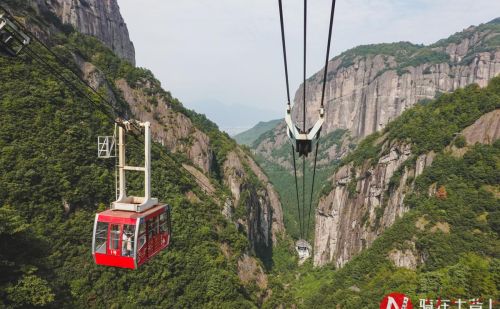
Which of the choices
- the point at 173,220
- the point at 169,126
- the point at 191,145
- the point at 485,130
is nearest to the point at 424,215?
the point at 485,130

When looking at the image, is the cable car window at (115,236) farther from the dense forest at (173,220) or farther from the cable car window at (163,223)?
the dense forest at (173,220)

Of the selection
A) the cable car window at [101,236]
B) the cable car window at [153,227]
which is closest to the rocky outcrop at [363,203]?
the cable car window at [153,227]

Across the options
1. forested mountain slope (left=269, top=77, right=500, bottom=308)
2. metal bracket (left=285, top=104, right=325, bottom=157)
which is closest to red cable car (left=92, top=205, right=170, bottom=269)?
metal bracket (left=285, top=104, right=325, bottom=157)

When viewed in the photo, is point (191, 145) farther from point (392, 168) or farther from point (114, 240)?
point (114, 240)

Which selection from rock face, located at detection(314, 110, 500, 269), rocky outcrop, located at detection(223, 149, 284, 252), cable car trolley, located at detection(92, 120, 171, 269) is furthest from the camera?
rocky outcrop, located at detection(223, 149, 284, 252)

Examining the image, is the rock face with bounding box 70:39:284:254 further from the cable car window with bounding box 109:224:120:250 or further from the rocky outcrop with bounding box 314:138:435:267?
the cable car window with bounding box 109:224:120:250

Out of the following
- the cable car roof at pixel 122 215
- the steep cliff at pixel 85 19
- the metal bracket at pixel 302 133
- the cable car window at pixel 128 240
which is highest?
the steep cliff at pixel 85 19

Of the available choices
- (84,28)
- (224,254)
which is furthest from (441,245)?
(84,28)
